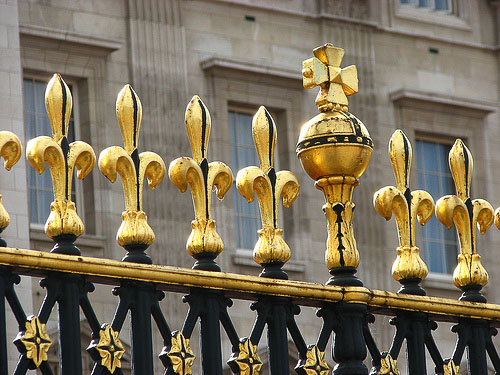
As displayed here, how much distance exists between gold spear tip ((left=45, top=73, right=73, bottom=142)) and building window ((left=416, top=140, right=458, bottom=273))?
2186cm

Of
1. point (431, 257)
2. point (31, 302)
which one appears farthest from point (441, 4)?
point (31, 302)

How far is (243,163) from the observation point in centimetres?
2673

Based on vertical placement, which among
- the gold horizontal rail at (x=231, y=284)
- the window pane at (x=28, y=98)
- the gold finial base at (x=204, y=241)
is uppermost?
the window pane at (x=28, y=98)

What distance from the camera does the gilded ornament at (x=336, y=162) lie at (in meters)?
6.74

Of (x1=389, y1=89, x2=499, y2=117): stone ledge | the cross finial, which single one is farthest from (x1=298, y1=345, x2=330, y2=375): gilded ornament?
(x1=389, y1=89, x2=499, y2=117): stone ledge

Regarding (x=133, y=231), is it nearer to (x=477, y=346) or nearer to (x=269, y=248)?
(x=269, y=248)

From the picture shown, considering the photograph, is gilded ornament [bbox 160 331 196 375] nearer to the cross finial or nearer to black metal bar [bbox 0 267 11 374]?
black metal bar [bbox 0 267 11 374]

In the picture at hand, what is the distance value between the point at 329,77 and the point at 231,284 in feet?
3.26

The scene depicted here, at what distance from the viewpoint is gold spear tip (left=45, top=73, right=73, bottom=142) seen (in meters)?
6.15

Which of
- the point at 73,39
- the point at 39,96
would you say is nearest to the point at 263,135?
the point at 39,96

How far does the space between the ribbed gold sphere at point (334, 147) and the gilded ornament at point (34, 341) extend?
136 centimetres

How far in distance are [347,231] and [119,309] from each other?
1048 mm

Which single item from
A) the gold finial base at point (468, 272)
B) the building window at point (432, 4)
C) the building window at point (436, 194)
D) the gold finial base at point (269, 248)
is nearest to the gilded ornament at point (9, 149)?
the gold finial base at point (269, 248)

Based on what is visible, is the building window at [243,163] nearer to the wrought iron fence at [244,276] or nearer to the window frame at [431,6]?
the window frame at [431,6]
